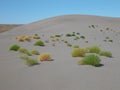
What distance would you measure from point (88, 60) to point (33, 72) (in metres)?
3.00

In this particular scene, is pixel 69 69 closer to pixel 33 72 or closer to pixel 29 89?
pixel 33 72

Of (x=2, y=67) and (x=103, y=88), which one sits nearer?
(x=103, y=88)

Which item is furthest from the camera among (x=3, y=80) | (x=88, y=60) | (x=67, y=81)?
(x=88, y=60)

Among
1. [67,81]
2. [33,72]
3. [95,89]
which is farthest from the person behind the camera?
[33,72]

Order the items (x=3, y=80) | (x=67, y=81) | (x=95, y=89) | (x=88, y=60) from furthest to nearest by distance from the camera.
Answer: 1. (x=88, y=60)
2. (x=3, y=80)
3. (x=67, y=81)
4. (x=95, y=89)

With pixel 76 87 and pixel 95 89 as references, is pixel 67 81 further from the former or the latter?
pixel 95 89

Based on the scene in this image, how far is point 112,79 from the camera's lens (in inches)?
438

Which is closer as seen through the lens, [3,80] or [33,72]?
[3,80]

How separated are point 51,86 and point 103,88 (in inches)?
79.1

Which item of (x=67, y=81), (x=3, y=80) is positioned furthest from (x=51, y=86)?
(x=3, y=80)

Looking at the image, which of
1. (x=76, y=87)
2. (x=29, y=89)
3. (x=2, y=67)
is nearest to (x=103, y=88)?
(x=76, y=87)

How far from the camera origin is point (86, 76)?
38.2 ft

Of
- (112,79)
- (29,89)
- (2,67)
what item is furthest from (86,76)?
(2,67)

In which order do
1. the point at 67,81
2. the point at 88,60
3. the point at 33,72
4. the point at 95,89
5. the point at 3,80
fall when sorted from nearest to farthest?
the point at 95,89 < the point at 67,81 < the point at 3,80 < the point at 33,72 < the point at 88,60
